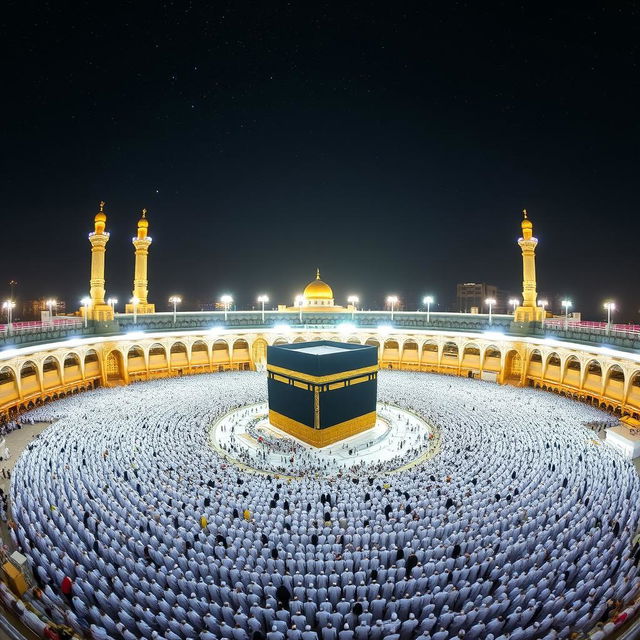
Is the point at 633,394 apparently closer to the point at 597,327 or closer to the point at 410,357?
the point at 597,327

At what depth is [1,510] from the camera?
1266 centimetres

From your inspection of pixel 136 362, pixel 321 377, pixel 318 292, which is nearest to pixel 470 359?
pixel 318 292

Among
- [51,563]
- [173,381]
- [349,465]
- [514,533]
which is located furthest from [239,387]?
[514,533]

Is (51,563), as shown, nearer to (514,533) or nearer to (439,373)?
(514,533)

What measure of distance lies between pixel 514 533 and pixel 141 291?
127ft

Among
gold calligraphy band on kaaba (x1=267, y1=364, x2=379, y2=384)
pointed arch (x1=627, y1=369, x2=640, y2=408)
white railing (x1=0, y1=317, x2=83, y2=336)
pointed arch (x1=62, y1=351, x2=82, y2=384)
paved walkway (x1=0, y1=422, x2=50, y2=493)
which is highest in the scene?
white railing (x1=0, y1=317, x2=83, y2=336)

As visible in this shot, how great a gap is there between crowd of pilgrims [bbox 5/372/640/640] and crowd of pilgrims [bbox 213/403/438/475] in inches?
46.6

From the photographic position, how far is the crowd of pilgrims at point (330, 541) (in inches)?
329

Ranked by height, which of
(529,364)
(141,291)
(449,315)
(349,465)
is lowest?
(349,465)

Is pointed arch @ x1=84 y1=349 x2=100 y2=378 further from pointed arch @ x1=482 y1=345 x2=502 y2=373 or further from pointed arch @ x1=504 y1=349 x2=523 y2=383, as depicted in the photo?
pointed arch @ x1=504 y1=349 x2=523 y2=383

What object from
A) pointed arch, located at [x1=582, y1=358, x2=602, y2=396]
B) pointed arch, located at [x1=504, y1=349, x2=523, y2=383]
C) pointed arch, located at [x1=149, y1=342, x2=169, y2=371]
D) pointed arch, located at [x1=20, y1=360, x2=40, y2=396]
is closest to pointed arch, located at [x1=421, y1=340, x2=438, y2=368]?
pointed arch, located at [x1=504, y1=349, x2=523, y2=383]

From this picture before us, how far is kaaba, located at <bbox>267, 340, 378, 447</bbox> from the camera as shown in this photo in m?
20.5

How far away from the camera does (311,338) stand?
40.6 meters

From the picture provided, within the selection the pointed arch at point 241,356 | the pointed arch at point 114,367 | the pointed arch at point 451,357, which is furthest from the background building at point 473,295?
the pointed arch at point 114,367
